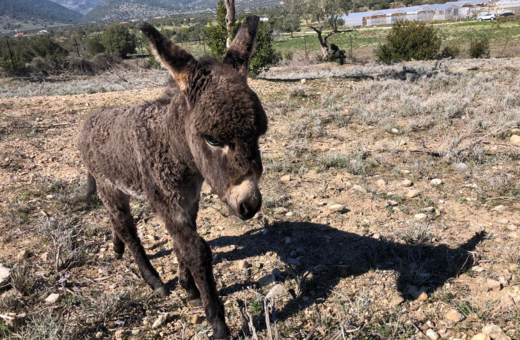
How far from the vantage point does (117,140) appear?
9.76ft

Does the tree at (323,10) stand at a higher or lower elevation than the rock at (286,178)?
higher

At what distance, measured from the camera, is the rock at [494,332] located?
2.34 meters

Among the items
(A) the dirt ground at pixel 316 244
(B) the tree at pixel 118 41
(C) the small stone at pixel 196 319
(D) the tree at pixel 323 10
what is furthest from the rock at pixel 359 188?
(B) the tree at pixel 118 41

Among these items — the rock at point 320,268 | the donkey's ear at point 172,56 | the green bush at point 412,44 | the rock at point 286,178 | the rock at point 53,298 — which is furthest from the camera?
the green bush at point 412,44

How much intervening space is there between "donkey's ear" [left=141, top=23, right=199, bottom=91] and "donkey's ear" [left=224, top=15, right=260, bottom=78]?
0.39 meters

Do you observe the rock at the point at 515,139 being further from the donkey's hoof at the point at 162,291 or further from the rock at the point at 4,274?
the rock at the point at 4,274

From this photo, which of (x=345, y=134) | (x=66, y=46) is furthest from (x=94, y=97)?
(x=66, y=46)

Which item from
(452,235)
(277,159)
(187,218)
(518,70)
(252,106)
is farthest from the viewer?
(518,70)

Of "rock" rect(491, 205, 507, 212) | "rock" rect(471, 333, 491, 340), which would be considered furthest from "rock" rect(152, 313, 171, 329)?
"rock" rect(491, 205, 507, 212)

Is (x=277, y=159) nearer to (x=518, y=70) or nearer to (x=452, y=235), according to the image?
(x=452, y=235)

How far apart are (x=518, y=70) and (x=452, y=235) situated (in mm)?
11945

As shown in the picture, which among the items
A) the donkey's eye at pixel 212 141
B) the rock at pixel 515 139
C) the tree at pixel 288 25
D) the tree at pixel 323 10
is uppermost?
the tree at pixel 288 25

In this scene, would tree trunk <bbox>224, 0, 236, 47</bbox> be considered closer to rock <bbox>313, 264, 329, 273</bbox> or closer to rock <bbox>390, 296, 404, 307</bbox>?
rock <bbox>313, 264, 329, 273</bbox>

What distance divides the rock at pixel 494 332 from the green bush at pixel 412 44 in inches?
992
